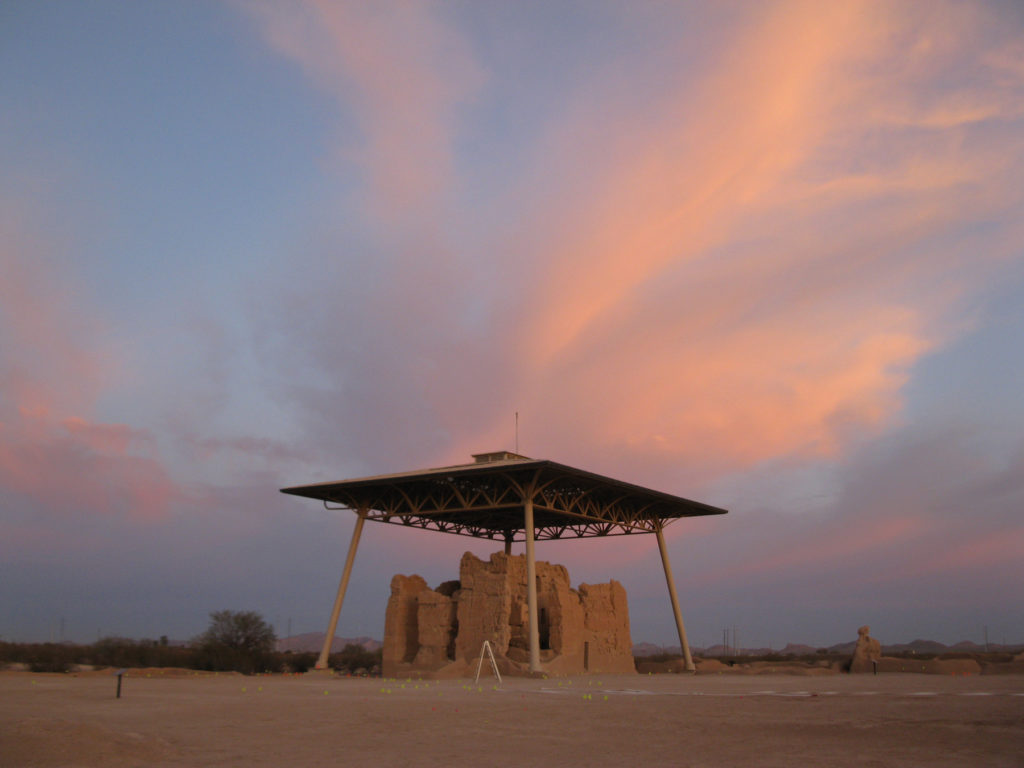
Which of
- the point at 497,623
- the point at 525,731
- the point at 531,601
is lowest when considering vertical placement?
the point at 525,731

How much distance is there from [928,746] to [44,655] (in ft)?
169

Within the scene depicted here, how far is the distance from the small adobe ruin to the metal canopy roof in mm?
2960

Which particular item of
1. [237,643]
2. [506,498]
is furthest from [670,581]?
[237,643]

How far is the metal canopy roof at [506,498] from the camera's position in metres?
33.5

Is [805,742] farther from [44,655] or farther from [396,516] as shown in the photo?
[44,655]

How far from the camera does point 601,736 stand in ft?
34.5

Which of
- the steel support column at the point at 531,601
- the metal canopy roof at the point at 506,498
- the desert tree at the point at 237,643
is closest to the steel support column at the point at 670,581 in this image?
the metal canopy roof at the point at 506,498

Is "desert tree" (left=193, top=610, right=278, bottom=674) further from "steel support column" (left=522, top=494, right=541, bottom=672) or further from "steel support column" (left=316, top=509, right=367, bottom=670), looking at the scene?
"steel support column" (left=522, top=494, right=541, bottom=672)

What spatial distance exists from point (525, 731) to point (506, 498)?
26.8 metres

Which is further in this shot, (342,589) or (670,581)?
(670,581)

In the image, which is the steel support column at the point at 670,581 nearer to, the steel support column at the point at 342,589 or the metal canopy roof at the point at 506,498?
the metal canopy roof at the point at 506,498

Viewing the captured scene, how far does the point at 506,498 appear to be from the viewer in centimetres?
3800

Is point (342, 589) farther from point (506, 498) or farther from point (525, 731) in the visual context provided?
point (525, 731)

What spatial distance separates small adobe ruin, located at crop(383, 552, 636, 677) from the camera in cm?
3291
